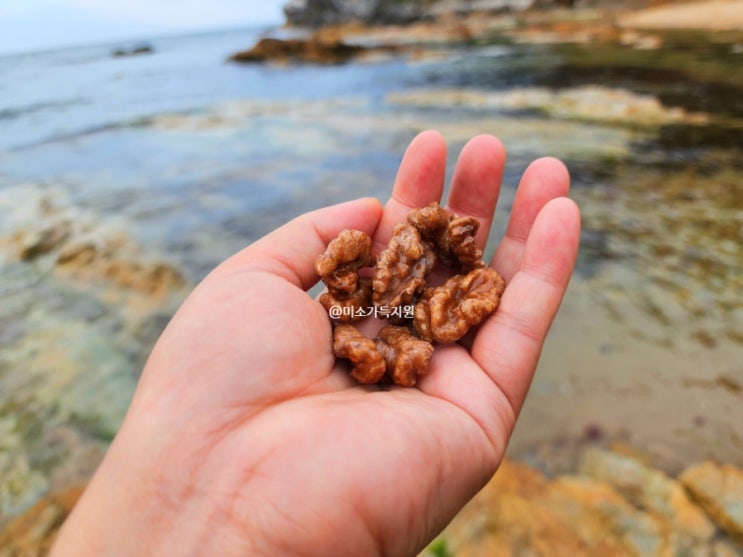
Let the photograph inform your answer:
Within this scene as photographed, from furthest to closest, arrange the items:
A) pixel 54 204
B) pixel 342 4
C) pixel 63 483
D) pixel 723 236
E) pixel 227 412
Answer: pixel 342 4, pixel 54 204, pixel 723 236, pixel 63 483, pixel 227 412

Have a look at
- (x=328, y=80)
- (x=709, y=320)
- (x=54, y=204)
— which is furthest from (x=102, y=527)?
(x=328, y=80)

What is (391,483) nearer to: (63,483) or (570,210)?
(570,210)

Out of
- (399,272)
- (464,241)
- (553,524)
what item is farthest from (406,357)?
(553,524)

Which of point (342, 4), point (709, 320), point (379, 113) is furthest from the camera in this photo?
point (342, 4)

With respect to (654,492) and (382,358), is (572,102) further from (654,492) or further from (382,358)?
(382,358)

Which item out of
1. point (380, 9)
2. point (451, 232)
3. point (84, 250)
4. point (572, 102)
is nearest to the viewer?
point (451, 232)

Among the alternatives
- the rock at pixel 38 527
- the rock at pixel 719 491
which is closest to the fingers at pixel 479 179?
the rock at pixel 719 491

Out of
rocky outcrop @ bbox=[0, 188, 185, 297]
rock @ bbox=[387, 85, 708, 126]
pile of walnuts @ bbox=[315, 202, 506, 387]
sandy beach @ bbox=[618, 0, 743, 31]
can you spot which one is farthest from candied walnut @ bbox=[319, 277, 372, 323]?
sandy beach @ bbox=[618, 0, 743, 31]

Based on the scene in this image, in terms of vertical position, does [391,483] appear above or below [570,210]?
below
